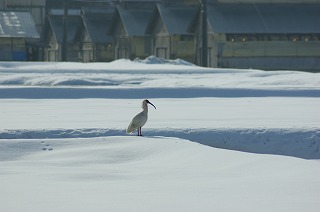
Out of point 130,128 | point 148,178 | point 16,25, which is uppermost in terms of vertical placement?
point 16,25

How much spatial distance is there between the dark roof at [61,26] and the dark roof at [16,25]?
4.56 m

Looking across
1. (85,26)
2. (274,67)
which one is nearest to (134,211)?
(274,67)

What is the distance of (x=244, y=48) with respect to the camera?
53.4 metres

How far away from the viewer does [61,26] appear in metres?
71.0

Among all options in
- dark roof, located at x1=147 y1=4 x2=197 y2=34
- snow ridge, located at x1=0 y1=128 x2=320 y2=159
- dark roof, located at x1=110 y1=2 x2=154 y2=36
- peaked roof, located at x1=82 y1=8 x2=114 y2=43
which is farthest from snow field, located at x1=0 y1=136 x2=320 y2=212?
peaked roof, located at x1=82 y1=8 x2=114 y2=43

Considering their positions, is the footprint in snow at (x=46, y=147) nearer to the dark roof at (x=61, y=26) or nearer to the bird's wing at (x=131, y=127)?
the bird's wing at (x=131, y=127)

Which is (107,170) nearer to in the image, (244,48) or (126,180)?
(126,180)

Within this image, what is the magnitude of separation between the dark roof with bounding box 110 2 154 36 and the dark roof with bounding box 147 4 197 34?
5.15ft

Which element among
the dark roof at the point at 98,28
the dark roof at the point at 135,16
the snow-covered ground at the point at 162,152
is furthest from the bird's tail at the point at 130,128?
the dark roof at the point at 98,28

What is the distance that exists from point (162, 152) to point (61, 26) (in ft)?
192

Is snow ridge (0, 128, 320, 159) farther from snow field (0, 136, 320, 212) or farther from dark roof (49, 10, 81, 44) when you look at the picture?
dark roof (49, 10, 81, 44)

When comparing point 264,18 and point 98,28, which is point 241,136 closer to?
point 264,18

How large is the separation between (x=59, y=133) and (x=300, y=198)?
6006 mm

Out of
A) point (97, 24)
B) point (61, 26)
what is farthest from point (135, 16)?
point (61, 26)
